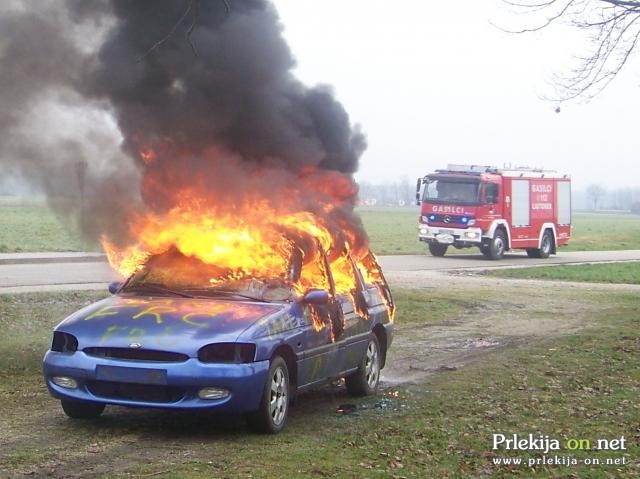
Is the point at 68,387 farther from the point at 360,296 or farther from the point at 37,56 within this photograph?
the point at 37,56

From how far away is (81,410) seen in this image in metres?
7.49

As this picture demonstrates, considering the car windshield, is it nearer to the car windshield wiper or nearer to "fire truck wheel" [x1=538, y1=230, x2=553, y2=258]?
the car windshield wiper

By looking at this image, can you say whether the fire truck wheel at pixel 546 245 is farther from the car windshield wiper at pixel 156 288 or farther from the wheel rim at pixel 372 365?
the car windshield wiper at pixel 156 288

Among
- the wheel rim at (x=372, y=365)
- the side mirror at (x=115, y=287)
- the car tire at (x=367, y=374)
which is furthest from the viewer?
the wheel rim at (x=372, y=365)

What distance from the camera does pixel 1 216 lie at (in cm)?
5078

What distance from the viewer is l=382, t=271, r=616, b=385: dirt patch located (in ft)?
36.9

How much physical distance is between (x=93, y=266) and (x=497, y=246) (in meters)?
13.8

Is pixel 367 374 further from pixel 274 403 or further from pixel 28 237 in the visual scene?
pixel 28 237

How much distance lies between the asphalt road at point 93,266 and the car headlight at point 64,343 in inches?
332

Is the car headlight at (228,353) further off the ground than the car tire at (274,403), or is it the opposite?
the car headlight at (228,353)

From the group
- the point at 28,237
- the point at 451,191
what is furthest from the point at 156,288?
the point at 28,237

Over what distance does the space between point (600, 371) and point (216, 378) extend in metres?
5.16

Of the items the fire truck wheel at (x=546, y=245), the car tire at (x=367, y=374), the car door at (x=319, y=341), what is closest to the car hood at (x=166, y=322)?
the car door at (x=319, y=341)

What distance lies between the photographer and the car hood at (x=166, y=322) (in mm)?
6953
